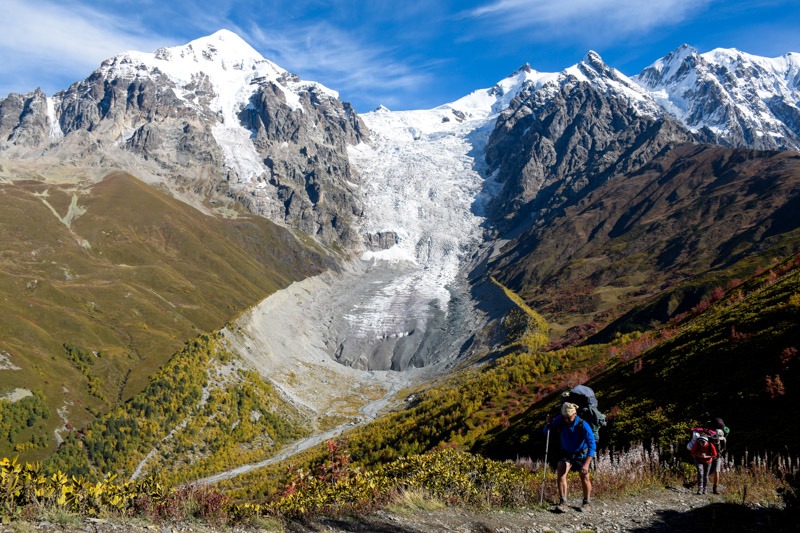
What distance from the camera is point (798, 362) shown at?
55.9 ft

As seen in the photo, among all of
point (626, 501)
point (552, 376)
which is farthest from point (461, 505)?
point (552, 376)

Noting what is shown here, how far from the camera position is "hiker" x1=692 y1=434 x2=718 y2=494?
1399cm

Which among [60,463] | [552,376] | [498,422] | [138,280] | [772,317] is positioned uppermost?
[138,280]

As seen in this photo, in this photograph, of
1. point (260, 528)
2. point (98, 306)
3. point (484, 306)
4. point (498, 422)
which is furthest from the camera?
point (484, 306)

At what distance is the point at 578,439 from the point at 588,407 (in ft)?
2.76

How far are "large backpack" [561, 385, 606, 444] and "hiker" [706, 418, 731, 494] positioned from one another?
3947 millimetres

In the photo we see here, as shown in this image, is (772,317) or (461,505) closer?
(461,505)

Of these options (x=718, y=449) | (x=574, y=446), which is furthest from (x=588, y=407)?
(x=718, y=449)

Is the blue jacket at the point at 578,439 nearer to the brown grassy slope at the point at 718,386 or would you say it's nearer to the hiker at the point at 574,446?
the hiker at the point at 574,446

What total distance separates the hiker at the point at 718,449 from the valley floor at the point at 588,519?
23.5 inches

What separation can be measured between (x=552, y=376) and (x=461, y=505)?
26.4 m

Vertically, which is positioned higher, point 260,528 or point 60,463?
point 260,528

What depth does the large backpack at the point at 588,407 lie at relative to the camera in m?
12.6

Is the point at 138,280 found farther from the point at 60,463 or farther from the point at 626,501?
the point at 626,501
